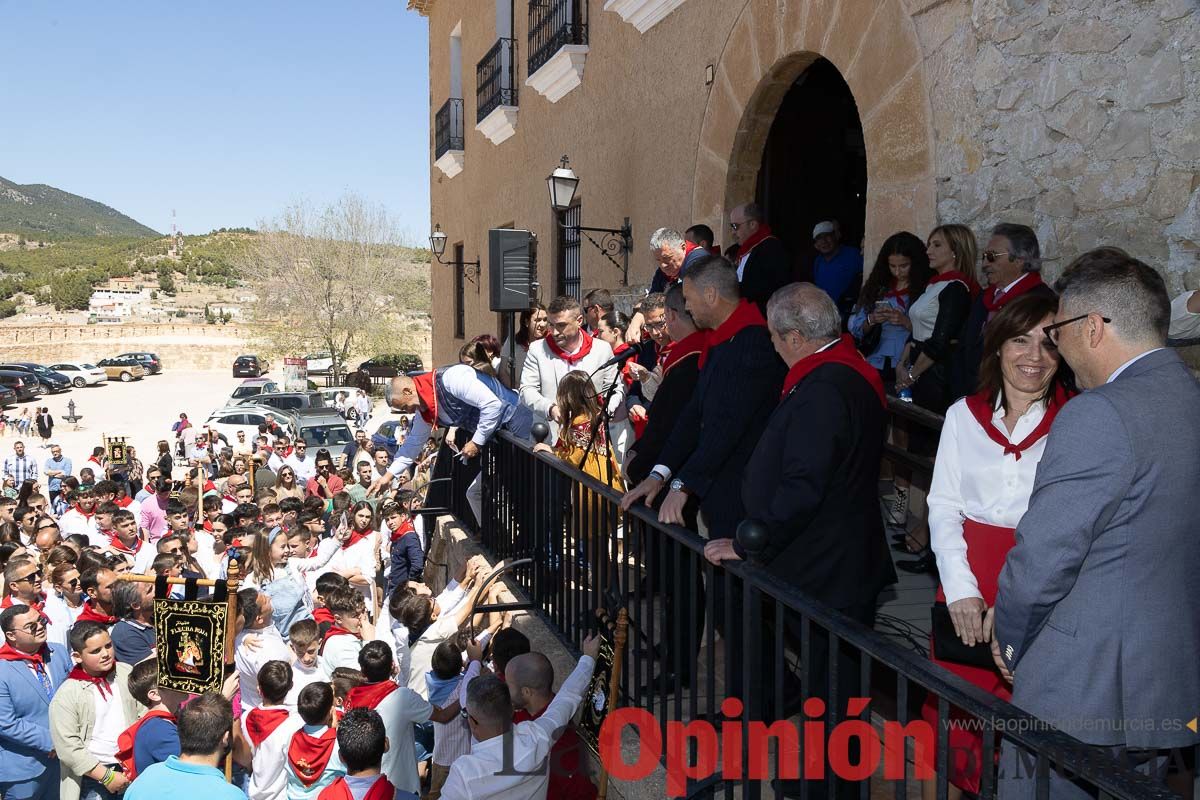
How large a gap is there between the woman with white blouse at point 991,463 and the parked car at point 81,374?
55.0 metres

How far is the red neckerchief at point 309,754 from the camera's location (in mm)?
4344

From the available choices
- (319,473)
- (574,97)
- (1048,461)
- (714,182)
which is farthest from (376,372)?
(1048,461)

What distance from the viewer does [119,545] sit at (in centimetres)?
879

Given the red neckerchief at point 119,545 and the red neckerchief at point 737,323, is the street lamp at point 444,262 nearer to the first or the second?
the red neckerchief at point 119,545

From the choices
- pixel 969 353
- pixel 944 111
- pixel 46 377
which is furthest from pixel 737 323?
pixel 46 377

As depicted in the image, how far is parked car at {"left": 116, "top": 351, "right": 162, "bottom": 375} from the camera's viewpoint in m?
54.5

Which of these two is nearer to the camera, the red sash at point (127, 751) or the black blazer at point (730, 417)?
the black blazer at point (730, 417)

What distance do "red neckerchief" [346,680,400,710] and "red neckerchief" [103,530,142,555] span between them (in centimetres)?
495

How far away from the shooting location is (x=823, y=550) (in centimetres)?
290

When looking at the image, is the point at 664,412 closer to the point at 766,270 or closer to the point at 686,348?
the point at 686,348

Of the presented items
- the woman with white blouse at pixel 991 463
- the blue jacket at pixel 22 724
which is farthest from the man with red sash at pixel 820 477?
the blue jacket at pixel 22 724

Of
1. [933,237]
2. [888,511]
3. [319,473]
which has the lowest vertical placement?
[319,473]

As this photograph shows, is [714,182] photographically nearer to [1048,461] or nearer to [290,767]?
[290,767]

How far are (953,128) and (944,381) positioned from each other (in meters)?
1.56
